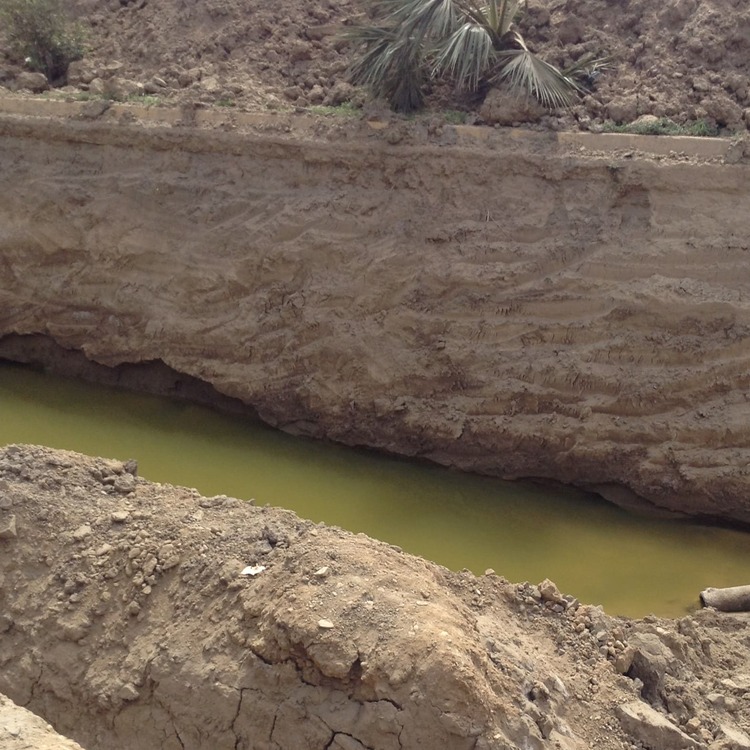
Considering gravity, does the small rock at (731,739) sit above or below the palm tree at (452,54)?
below

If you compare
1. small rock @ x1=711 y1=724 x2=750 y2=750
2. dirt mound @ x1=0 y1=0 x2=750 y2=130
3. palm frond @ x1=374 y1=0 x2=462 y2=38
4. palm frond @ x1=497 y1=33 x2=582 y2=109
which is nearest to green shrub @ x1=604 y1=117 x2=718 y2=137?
dirt mound @ x1=0 y1=0 x2=750 y2=130

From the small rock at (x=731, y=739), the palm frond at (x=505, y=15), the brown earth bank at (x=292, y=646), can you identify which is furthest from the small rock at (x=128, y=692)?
the palm frond at (x=505, y=15)

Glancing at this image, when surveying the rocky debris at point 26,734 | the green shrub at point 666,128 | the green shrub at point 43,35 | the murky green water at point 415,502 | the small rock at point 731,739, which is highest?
the green shrub at point 666,128

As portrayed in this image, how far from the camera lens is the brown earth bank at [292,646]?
3.61m

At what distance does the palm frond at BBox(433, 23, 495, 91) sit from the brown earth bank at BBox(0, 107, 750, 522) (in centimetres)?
59

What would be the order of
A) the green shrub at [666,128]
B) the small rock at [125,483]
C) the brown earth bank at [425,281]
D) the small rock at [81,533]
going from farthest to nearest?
the green shrub at [666,128], the brown earth bank at [425,281], the small rock at [125,483], the small rock at [81,533]

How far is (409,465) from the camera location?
24.6 ft

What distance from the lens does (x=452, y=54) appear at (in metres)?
7.54

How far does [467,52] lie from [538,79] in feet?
2.15

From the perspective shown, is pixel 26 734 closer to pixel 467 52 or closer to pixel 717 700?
pixel 717 700

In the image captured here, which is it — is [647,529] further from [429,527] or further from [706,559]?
→ [429,527]

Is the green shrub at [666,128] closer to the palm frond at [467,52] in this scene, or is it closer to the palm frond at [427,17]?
the palm frond at [467,52]

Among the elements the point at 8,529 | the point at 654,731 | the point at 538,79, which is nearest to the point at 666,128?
the point at 538,79

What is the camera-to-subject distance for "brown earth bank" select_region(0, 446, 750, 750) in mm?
3613
